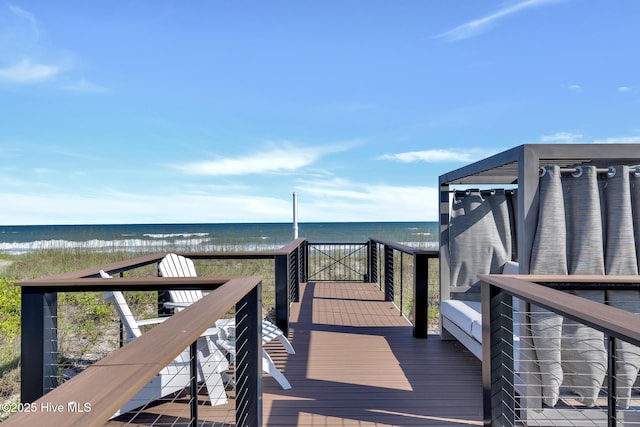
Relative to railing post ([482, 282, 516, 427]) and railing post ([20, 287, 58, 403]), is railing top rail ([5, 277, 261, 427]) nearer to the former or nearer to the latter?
railing post ([20, 287, 58, 403])

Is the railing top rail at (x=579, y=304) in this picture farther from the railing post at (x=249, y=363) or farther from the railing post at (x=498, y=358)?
the railing post at (x=249, y=363)

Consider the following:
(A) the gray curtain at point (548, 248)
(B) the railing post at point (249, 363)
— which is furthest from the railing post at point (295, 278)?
(B) the railing post at point (249, 363)

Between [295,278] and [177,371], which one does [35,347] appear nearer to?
[177,371]

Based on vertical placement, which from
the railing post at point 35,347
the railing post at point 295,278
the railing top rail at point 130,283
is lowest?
the railing post at point 295,278

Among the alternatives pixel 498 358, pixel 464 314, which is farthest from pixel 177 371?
pixel 464 314

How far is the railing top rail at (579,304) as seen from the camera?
1057 millimetres

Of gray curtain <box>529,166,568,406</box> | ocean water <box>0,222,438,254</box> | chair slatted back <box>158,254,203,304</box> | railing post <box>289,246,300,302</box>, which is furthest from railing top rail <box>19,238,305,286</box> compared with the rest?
ocean water <box>0,222,438,254</box>

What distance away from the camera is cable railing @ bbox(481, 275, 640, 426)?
190 centimetres

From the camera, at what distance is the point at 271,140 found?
51.2ft

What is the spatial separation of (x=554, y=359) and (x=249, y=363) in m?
1.79

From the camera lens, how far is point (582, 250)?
7.93 ft

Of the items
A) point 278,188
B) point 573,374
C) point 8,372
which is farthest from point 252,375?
point 278,188

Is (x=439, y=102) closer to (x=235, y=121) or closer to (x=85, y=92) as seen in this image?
(x=235, y=121)

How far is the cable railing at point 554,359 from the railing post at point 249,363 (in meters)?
1.10
